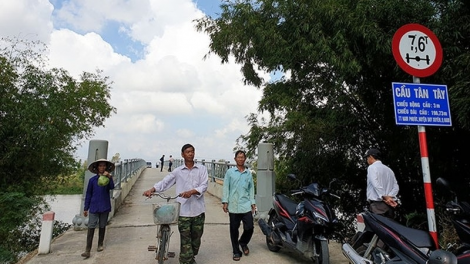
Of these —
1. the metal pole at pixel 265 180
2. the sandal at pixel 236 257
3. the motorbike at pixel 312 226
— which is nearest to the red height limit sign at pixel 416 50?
the motorbike at pixel 312 226

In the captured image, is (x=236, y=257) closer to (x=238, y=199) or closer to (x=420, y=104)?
(x=238, y=199)

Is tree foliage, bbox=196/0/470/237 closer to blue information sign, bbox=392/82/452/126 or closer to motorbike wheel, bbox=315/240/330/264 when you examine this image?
blue information sign, bbox=392/82/452/126

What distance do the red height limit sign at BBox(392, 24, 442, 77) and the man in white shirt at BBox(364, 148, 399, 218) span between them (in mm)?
1415

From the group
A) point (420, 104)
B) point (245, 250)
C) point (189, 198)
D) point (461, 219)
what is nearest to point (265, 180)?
point (245, 250)

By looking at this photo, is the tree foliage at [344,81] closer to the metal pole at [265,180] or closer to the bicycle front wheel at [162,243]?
the metal pole at [265,180]

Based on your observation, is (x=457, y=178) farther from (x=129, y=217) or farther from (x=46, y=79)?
(x=46, y=79)

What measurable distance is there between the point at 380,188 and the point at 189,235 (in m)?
2.59

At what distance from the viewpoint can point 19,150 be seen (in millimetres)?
11562

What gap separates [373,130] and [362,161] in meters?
1.24

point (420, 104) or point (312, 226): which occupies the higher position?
point (420, 104)

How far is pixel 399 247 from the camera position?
121 inches

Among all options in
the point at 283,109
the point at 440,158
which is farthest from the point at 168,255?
the point at 440,158

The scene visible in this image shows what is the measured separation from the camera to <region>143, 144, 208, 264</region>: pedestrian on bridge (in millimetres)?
4492

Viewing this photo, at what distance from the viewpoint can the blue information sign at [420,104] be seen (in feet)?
12.5
